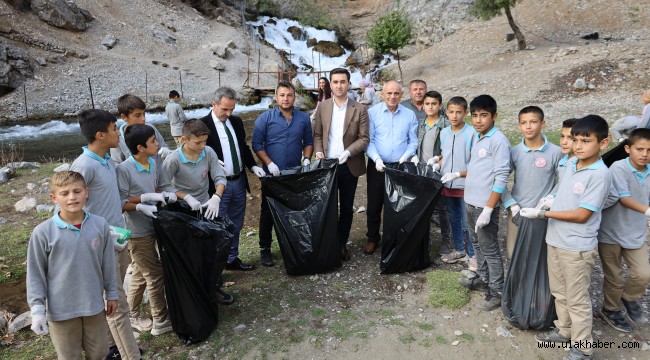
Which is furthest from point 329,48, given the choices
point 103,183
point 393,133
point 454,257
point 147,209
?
point 103,183

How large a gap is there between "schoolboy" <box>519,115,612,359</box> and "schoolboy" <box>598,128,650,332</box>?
36 cm

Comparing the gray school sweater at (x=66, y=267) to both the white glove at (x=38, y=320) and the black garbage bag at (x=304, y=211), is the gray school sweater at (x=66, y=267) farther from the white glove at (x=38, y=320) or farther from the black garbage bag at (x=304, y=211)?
the black garbage bag at (x=304, y=211)

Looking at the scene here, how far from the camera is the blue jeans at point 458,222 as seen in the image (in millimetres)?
3896

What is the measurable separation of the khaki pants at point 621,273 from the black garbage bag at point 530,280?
492mm

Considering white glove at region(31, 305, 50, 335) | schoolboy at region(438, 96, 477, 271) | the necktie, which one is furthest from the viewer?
the necktie

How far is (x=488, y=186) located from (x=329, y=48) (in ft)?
83.2

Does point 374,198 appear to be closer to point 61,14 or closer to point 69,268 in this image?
point 69,268

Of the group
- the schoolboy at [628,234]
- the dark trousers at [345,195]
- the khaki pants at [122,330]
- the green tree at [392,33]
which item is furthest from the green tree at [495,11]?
the khaki pants at [122,330]

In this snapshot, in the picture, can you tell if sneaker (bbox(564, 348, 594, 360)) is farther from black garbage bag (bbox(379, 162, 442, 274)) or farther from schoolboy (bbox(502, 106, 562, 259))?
black garbage bag (bbox(379, 162, 442, 274))

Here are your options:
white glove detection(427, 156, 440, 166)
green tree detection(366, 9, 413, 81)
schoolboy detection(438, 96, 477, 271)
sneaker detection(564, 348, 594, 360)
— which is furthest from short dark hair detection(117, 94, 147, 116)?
green tree detection(366, 9, 413, 81)

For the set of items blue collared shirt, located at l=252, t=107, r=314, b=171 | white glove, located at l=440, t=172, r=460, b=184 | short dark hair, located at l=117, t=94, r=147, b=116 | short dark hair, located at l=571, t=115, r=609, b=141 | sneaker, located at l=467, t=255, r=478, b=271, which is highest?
short dark hair, located at l=117, t=94, r=147, b=116

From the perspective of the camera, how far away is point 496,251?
318cm

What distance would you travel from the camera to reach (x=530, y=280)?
9.28ft

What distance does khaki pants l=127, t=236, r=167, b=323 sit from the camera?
2963mm
